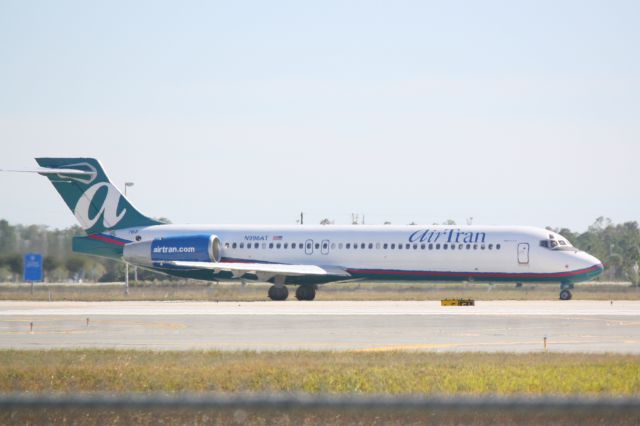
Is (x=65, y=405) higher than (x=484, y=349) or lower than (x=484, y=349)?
higher

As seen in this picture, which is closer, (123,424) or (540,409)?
(540,409)

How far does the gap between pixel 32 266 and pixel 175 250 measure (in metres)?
11.5

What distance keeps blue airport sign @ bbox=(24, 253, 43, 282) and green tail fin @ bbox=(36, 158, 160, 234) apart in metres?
4.69

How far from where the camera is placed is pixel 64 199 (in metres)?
61.6

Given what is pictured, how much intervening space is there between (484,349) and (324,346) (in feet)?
13.1

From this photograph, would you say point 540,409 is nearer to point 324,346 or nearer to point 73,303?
point 324,346

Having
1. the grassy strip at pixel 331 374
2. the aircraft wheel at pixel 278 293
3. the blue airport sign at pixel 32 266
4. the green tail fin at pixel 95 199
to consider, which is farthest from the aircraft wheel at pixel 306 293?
the grassy strip at pixel 331 374

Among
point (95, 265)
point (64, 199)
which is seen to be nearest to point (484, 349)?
point (64, 199)

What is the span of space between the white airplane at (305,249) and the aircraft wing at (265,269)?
0.18 ft

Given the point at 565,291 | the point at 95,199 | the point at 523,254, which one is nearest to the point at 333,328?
the point at 523,254

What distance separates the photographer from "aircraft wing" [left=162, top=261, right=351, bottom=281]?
55.8 meters

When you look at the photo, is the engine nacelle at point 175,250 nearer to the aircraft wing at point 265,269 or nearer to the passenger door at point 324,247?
the aircraft wing at point 265,269

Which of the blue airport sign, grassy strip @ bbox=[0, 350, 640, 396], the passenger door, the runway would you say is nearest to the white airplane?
the passenger door

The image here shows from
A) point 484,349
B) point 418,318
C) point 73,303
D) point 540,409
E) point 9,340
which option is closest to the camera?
point 540,409
